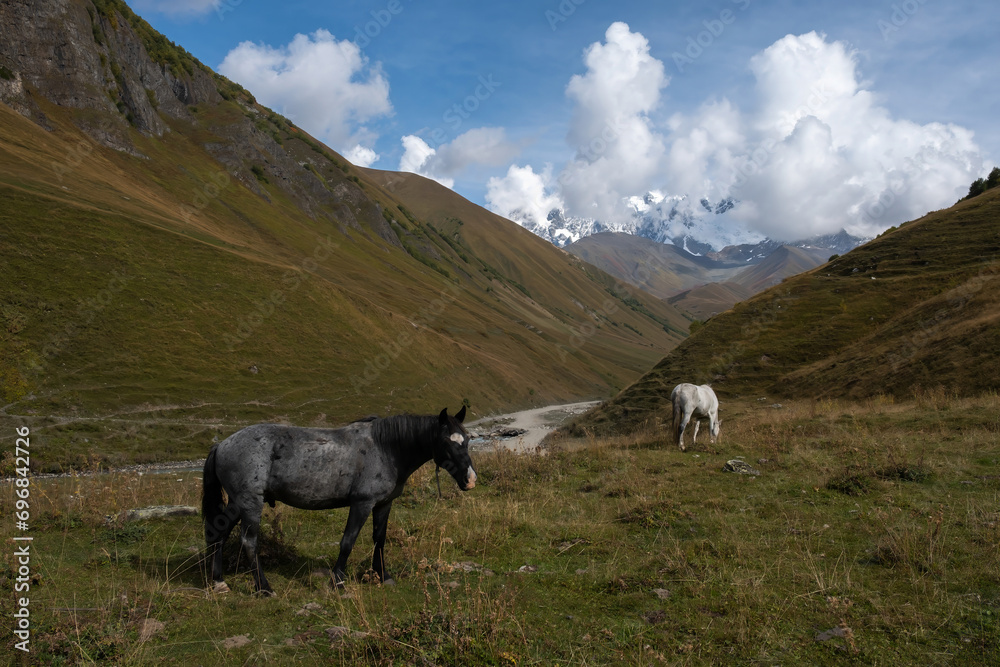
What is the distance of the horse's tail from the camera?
804cm

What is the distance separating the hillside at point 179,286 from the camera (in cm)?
4325

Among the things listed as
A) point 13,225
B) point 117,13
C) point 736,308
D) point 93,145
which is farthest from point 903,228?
point 117,13

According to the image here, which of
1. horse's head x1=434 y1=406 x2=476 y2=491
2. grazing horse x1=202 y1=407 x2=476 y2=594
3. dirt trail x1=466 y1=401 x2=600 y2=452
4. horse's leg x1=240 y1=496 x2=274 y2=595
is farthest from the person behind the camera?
dirt trail x1=466 y1=401 x2=600 y2=452

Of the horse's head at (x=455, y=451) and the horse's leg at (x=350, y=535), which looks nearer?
the horse's leg at (x=350, y=535)

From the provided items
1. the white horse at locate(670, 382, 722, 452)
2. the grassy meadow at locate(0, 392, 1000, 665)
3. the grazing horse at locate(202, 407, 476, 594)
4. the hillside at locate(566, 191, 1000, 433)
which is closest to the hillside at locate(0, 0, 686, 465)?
the hillside at locate(566, 191, 1000, 433)

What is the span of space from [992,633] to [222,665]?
25.3 ft

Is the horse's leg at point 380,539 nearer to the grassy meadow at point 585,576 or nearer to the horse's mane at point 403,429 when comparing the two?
the grassy meadow at point 585,576

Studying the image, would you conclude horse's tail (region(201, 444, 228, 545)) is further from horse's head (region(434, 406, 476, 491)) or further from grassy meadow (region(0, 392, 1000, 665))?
horse's head (region(434, 406, 476, 491))

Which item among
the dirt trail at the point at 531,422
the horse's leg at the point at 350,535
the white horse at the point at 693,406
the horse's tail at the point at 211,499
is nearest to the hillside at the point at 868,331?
the white horse at the point at 693,406

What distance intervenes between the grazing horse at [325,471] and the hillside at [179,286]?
1457 inches

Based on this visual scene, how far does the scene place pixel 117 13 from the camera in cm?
12019

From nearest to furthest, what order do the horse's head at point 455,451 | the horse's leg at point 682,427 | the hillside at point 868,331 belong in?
the horse's head at point 455,451, the horse's leg at point 682,427, the hillside at point 868,331

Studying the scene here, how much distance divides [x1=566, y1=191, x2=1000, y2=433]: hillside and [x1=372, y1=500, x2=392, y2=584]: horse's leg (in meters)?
20.4

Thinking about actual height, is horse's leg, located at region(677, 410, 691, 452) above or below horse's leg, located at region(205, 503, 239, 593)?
above
